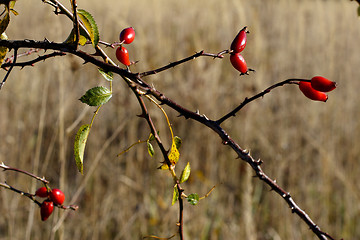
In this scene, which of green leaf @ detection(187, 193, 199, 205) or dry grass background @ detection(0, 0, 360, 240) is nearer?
green leaf @ detection(187, 193, 199, 205)

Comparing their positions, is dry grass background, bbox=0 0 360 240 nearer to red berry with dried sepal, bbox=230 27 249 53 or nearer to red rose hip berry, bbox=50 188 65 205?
red rose hip berry, bbox=50 188 65 205

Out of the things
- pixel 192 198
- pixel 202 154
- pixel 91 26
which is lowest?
pixel 192 198

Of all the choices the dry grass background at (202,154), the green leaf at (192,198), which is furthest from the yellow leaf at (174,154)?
the dry grass background at (202,154)

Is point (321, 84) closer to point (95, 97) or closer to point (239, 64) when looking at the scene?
point (239, 64)

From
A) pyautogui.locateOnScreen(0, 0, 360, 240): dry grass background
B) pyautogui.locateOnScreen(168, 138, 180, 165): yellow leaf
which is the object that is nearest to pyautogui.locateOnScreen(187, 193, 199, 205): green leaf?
pyautogui.locateOnScreen(168, 138, 180, 165): yellow leaf

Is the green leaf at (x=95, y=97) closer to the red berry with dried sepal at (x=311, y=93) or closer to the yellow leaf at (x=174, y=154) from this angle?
the yellow leaf at (x=174, y=154)

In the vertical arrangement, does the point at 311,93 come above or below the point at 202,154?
below

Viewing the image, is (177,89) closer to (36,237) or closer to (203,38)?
(36,237)

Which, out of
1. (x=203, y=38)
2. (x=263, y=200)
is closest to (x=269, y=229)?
(x=263, y=200)

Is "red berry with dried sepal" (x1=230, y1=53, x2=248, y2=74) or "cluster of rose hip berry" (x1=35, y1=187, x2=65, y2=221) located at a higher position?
"red berry with dried sepal" (x1=230, y1=53, x2=248, y2=74)

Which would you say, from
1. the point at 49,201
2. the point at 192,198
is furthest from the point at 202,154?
the point at 192,198

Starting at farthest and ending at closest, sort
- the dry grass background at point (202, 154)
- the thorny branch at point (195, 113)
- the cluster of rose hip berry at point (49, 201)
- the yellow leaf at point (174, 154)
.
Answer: the dry grass background at point (202, 154), the cluster of rose hip berry at point (49, 201), the yellow leaf at point (174, 154), the thorny branch at point (195, 113)

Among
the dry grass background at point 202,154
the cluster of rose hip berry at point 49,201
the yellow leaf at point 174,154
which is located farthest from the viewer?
the dry grass background at point 202,154

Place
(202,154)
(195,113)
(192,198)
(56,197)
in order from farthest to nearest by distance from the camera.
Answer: (202,154), (56,197), (192,198), (195,113)
